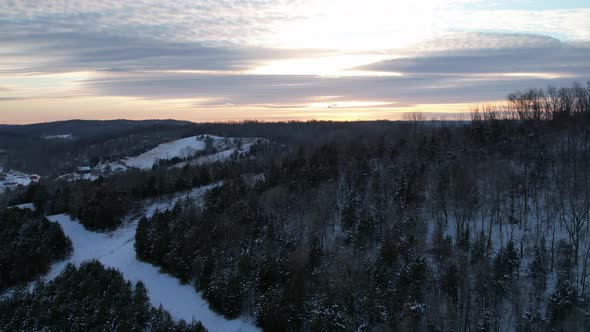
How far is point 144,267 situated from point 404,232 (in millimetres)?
21201

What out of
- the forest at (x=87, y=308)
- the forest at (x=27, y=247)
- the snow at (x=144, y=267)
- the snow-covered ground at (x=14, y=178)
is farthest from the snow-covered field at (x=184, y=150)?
the forest at (x=87, y=308)

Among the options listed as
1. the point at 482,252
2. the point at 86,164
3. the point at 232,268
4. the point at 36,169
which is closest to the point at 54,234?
the point at 232,268

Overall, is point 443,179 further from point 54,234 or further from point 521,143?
point 54,234

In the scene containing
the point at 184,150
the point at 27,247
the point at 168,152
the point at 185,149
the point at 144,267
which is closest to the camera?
the point at 144,267

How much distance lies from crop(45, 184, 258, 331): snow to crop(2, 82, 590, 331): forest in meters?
0.80

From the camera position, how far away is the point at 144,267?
37531 mm

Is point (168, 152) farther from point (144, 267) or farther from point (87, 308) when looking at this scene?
point (87, 308)

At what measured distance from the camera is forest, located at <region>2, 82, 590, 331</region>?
86.6 feet

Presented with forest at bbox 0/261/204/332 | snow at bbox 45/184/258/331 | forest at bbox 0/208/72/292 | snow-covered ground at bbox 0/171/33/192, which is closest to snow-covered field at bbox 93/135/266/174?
snow-covered ground at bbox 0/171/33/192

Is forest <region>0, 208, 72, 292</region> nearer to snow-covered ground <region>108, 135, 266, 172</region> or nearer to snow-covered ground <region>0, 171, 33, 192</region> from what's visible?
snow-covered ground <region>108, 135, 266, 172</region>

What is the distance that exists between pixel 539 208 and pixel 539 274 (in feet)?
30.7

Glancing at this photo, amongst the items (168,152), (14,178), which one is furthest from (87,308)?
(14,178)

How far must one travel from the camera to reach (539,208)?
116 ft

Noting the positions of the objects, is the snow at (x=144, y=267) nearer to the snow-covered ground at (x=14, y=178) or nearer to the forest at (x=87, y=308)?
the forest at (x=87, y=308)
